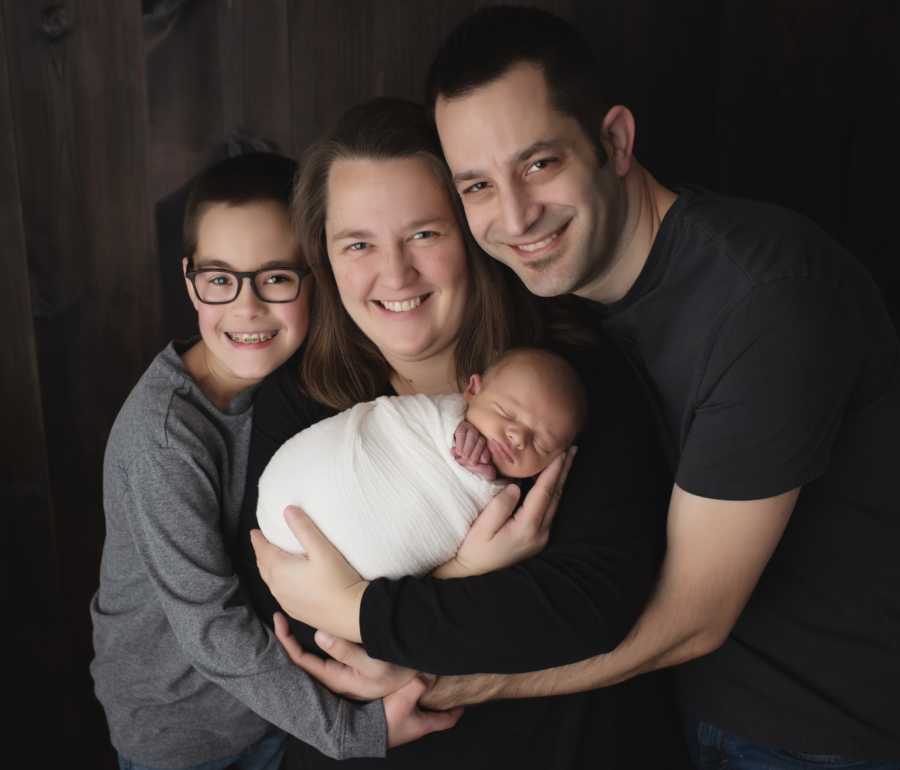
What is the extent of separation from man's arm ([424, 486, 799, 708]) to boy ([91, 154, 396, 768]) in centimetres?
24

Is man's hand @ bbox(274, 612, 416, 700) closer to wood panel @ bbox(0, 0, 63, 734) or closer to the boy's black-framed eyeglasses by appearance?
the boy's black-framed eyeglasses

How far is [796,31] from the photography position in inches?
77.8

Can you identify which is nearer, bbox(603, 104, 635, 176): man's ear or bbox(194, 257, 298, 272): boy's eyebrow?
bbox(603, 104, 635, 176): man's ear

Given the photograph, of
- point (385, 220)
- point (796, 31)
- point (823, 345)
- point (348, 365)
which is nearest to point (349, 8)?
point (385, 220)

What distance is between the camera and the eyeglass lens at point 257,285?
1728 mm

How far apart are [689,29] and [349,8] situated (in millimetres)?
826

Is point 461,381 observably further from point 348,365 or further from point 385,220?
point 385,220

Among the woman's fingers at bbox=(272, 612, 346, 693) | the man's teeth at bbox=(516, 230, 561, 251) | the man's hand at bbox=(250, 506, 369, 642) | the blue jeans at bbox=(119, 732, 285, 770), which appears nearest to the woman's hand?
the man's hand at bbox=(250, 506, 369, 642)

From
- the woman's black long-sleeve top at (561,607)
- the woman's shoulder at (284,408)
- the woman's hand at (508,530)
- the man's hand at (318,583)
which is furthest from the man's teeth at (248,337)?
the woman's hand at (508,530)

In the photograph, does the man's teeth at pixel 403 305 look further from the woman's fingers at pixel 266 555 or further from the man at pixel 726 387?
the woman's fingers at pixel 266 555

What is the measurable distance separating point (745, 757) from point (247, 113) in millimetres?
1817

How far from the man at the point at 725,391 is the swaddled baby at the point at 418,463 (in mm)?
202

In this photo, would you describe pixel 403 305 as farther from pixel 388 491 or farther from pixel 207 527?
pixel 207 527

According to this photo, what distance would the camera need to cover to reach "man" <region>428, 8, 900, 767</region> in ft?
4.38
